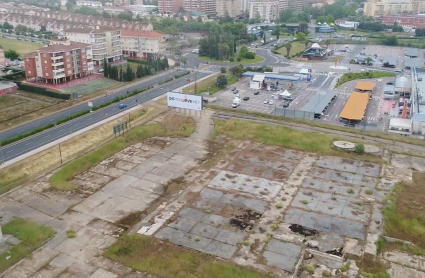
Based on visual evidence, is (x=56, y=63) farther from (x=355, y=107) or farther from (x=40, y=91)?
(x=355, y=107)

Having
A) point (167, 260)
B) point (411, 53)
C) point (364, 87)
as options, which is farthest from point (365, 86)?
point (167, 260)

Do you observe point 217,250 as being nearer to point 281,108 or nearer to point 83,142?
point 83,142

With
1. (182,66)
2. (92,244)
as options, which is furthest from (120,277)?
(182,66)

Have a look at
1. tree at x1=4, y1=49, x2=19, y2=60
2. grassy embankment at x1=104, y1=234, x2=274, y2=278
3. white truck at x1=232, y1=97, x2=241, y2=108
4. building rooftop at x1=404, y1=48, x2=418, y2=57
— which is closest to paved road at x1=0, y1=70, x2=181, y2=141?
white truck at x1=232, y1=97, x2=241, y2=108

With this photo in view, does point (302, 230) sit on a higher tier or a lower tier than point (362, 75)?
lower

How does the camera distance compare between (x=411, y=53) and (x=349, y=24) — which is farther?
(x=349, y=24)

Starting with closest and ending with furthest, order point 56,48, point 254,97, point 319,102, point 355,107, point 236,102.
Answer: point 355,107, point 236,102, point 319,102, point 254,97, point 56,48

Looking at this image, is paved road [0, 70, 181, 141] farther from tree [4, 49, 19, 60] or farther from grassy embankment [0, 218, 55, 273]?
tree [4, 49, 19, 60]
